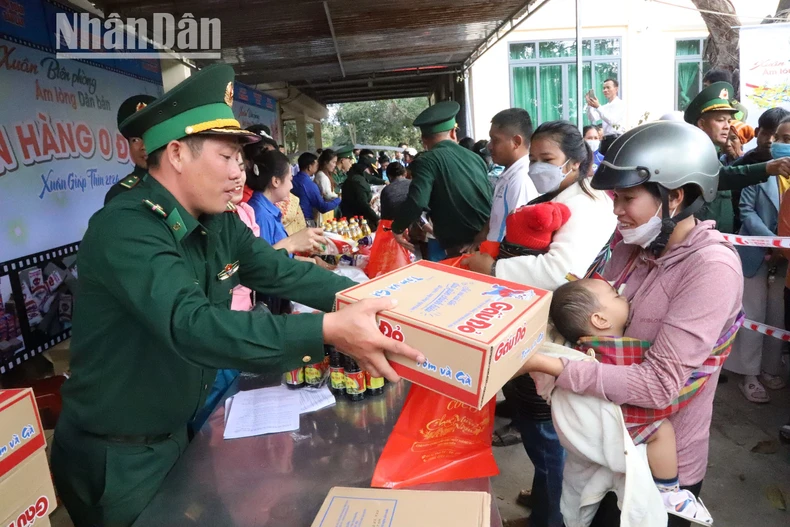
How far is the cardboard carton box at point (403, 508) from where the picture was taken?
1.27 m

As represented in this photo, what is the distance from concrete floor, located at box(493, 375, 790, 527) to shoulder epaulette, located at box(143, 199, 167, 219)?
2.37 meters

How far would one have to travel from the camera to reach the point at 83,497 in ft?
5.34

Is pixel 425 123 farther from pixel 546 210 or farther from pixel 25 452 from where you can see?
pixel 25 452

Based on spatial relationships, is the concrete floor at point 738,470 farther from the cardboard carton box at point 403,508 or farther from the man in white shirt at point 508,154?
the cardboard carton box at point 403,508

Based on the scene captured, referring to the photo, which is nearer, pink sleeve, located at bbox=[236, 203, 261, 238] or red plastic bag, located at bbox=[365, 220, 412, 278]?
pink sleeve, located at bbox=[236, 203, 261, 238]

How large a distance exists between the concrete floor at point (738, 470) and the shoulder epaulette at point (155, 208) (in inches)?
93.3

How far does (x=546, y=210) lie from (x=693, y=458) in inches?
40.9

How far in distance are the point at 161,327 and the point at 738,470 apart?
339 cm

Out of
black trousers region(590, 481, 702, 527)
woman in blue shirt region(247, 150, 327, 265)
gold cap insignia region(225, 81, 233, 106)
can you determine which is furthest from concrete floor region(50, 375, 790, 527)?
gold cap insignia region(225, 81, 233, 106)

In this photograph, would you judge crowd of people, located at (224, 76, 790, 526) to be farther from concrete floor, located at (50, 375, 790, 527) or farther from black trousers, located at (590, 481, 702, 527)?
concrete floor, located at (50, 375, 790, 527)

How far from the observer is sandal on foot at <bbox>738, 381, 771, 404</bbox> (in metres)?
3.78

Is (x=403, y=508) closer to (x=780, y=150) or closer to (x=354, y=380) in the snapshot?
(x=354, y=380)

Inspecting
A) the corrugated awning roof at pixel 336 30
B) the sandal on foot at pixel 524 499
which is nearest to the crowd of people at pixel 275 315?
the sandal on foot at pixel 524 499

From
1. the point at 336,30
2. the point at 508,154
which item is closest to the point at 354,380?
the point at 508,154
